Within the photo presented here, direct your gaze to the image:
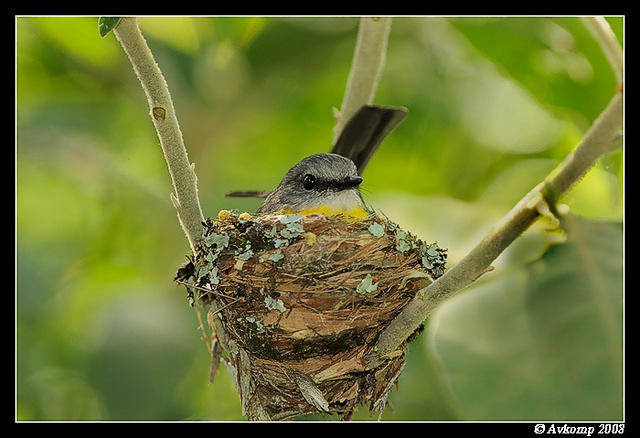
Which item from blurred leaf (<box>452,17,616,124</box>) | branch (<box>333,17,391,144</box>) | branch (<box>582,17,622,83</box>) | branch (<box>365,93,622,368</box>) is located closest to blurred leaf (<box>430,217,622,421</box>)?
branch (<box>365,93,622,368</box>)

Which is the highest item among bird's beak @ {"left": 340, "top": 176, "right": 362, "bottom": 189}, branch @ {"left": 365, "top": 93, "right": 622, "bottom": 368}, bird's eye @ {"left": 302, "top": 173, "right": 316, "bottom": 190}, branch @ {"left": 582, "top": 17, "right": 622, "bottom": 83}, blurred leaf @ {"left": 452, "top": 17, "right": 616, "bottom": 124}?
blurred leaf @ {"left": 452, "top": 17, "right": 616, "bottom": 124}

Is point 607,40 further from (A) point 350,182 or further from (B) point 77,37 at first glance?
(B) point 77,37

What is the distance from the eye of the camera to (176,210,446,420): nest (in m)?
2.68

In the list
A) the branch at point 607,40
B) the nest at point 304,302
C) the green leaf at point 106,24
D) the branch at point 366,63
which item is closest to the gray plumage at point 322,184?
the branch at point 366,63

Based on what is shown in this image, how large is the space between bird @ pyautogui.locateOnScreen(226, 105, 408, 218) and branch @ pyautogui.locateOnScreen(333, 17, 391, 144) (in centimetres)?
12

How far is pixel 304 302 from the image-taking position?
2.70 m

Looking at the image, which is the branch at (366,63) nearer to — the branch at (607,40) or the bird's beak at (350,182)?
the bird's beak at (350,182)

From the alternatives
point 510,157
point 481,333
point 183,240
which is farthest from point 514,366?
point 183,240

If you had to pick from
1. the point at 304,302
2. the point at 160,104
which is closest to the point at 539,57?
the point at 304,302

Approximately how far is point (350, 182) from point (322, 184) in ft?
0.60

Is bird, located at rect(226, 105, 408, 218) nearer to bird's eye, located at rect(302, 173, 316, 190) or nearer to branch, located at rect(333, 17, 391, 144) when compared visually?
bird's eye, located at rect(302, 173, 316, 190)

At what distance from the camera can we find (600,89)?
3.39m

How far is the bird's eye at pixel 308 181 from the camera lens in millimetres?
3562

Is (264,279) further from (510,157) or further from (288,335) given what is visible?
(510,157)
